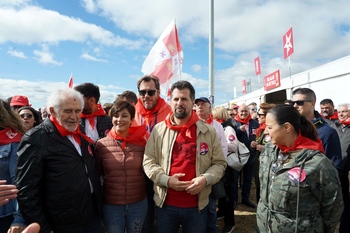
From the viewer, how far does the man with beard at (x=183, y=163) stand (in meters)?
2.24

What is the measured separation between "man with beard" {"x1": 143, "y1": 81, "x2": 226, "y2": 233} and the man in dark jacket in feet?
2.06

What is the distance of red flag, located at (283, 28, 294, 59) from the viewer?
38.9 feet

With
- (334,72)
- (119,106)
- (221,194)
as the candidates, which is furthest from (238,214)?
(334,72)

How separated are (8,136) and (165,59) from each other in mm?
4882

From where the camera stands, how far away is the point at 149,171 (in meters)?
2.19

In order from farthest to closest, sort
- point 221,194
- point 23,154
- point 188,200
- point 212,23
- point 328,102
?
point 212,23, point 328,102, point 221,194, point 188,200, point 23,154

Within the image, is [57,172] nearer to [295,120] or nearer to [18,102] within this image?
[295,120]

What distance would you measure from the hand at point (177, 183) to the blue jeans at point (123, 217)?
0.51m

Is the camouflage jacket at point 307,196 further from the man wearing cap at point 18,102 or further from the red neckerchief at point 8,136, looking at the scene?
the man wearing cap at point 18,102

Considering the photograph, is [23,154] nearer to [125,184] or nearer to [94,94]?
[125,184]

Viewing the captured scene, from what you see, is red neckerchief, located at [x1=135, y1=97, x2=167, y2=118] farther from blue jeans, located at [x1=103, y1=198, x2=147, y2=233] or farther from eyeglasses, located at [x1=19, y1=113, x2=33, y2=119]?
eyeglasses, located at [x1=19, y1=113, x2=33, y2=119]

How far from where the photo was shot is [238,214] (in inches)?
179

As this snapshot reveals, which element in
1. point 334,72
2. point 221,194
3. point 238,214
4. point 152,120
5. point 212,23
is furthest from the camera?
point 212,23

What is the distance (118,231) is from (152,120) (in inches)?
53.4
